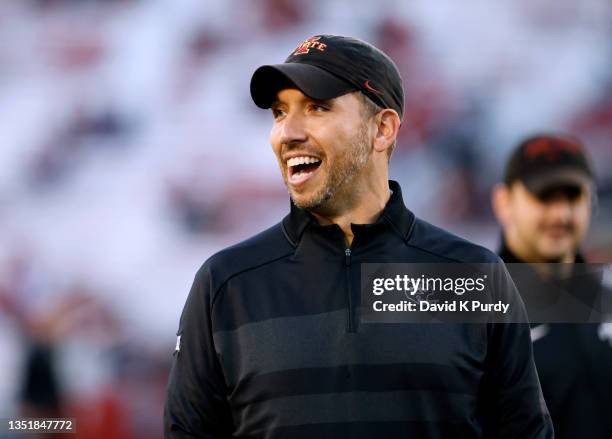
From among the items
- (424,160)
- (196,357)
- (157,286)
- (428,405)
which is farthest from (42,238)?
(428,405)

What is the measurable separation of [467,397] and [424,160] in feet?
7.08

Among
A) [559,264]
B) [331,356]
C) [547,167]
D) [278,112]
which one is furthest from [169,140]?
[331,356]

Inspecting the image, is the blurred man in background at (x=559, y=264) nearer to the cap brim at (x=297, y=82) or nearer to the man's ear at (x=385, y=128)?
the man's ear at (x=385, y=128)

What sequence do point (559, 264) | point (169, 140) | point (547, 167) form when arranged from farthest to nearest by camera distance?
1. point (169, 140)
2. point (547, 167)
3. point (559, 264)

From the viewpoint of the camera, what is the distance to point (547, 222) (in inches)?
109

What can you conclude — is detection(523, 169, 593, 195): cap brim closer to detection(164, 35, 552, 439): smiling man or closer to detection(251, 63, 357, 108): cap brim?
detection(164, 35, 552, 439): smiling man

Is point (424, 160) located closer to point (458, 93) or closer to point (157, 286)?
point (458, 93)

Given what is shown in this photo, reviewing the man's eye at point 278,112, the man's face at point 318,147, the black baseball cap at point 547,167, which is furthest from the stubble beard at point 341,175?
the black baseball cap at point 547,167

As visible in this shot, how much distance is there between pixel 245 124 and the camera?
11.9 ft

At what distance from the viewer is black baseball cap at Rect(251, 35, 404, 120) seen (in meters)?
1.56

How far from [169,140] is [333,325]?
2217 mm

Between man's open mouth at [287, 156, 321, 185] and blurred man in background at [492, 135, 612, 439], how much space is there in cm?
107

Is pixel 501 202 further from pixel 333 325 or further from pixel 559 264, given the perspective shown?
pixel 333 325

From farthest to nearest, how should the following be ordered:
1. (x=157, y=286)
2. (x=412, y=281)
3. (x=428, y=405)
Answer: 1. (x=157, y=286)
2. (x=412, y=281)
3. (x=428, y=405)
